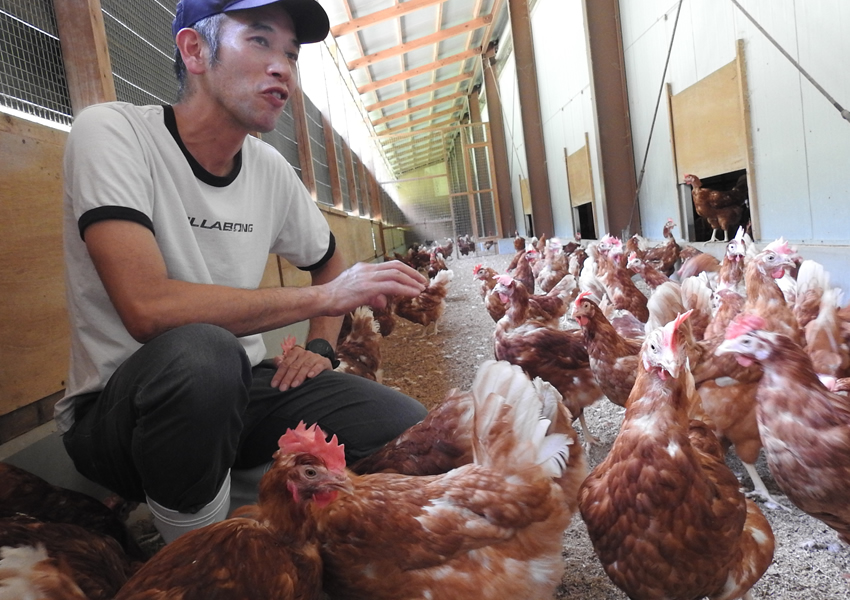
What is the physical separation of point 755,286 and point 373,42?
916 centimetres

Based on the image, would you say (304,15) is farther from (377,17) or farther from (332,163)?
(377,17)

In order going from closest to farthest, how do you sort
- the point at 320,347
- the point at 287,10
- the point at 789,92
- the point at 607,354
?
1. the point at 287,10
2. the point at 320,347
3. the point at 607,354
4. the point at 789,92

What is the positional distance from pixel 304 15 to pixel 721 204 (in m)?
5.00

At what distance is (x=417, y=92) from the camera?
1461 cm

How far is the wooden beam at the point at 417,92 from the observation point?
13906 mm

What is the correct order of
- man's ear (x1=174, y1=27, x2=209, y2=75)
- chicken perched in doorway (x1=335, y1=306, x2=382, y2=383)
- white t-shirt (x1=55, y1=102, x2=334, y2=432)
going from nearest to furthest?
1. white t-shirt (x1=55, y1=102, x2=334, y2=432)
2. man's ear (x1=174, y1=27, x2=209, y2=75)
3. chicken perched in doorway (x1=335, y1=306, x2=382, y2=383)

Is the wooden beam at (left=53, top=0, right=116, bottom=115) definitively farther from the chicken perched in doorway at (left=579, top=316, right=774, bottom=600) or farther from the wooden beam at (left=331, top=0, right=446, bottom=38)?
the wooden beam at (left=331, top=0, right=446, bottom=38)

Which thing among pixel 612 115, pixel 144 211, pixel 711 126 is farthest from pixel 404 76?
pixel 144 211

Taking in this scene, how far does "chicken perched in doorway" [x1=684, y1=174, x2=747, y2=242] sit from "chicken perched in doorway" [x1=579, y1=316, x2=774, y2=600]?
4.73 meters

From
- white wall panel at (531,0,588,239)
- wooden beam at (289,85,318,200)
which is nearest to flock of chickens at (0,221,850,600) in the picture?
wooden beam at (289,85,318,200)

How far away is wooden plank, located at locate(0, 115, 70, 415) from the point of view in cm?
162

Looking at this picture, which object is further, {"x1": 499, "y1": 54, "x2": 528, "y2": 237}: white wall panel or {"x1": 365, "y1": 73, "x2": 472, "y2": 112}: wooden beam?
{"x1": 365, "y1": 73, "x2": 472, "y2": 112}: wooden beam

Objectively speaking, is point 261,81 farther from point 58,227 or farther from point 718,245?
point 718,245

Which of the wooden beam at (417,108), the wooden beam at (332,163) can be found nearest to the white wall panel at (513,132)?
the wooden beam at (417,108)
